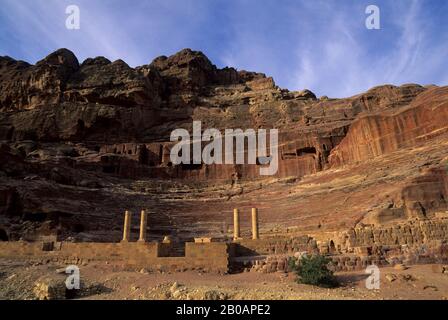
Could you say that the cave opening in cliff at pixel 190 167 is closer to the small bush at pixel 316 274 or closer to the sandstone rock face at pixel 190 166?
the sandstone rock face at pixel 190 166

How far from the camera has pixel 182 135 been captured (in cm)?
5406

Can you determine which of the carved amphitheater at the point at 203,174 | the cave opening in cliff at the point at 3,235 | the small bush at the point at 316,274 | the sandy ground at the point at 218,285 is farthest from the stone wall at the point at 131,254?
the cave opening in cliff at the point at 3,235

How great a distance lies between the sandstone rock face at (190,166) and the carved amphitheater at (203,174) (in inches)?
7.0

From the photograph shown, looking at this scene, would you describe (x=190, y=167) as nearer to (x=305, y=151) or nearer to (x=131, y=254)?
(x=305, y=151)

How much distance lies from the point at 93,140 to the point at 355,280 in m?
47.0

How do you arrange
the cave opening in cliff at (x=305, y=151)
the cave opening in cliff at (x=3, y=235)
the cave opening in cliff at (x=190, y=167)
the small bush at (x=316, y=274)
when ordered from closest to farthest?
1. the small bush at (x=316, y=274)
2. the cave opening in cliff at (x=3, y=235)
3. the cave opening in cliff at (x=305, y=151)
4. the cave opening in cliff at (x=190, y=167)

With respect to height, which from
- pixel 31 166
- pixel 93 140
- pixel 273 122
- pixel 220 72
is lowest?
pixel 31 166

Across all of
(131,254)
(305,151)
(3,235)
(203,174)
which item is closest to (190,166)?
(203,174)

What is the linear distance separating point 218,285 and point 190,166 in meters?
35.7

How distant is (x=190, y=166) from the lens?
156 ft

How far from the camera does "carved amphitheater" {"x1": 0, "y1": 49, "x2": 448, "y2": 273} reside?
18.3m

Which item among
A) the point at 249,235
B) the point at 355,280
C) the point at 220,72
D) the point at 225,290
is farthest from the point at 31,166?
the point at 220,72

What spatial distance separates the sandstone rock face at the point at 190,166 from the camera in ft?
94.7

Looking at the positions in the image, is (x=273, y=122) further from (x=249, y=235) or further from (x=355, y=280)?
(x=355, y=280)
